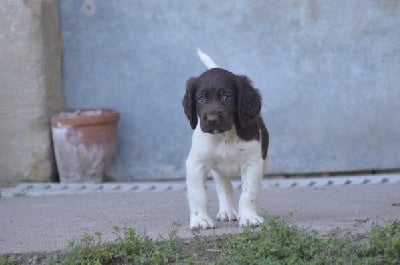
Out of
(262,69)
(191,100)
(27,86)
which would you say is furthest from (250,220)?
(27,86)

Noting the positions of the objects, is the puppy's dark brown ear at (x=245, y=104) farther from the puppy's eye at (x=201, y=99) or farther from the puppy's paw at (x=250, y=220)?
the puppy's paw at (x=250, y=220)

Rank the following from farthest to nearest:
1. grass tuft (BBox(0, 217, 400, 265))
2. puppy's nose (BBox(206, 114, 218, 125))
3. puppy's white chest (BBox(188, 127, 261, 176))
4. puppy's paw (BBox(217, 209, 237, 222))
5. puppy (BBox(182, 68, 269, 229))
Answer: puppy's paw (BBox(217, 209, 237, 222))
puppy's white chest (BBox(188, 127, 261, 176))
puppy (BBox(182, 68, 269, 229))
puppy's nose (BBox(206, 114, 218, 125))
grass tuft (BBox(0, 217, 400, 265))

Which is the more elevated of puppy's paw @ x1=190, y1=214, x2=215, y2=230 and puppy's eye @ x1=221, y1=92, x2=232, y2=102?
puppy's eye @ x1=221, y1=92, x2=232, y2=102

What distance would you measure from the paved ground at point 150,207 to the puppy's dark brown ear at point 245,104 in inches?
26.8

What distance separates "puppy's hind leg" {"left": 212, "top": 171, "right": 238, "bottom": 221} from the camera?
256 inches

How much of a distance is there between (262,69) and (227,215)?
2.78 meters

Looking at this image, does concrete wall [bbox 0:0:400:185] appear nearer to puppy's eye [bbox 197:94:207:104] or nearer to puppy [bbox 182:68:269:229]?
puppy [bbox 182:68:269:229]

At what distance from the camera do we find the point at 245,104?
605 centimetres

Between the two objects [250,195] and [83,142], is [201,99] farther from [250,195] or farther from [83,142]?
[83,142]

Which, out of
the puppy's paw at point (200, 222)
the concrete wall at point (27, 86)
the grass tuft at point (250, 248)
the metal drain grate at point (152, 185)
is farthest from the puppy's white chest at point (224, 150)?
the concrete wall at point (27, 86)

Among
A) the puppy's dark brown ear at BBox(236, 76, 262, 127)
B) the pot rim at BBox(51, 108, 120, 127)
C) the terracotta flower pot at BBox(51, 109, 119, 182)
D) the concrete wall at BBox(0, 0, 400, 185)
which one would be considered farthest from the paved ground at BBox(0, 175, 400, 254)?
the puppy's dark brown ear at BBox(236, 76, 262, 127)

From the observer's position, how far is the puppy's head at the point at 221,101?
5.89 metres

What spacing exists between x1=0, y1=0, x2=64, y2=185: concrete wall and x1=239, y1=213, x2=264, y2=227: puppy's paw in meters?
3.49

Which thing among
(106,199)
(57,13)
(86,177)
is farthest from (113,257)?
(57,13)
